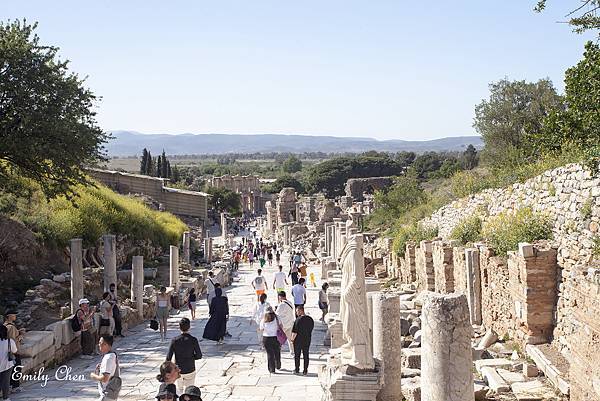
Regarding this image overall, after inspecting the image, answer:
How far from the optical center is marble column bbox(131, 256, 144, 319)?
1845cm

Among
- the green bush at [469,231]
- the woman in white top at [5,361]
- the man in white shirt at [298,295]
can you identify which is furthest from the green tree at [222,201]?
the woman in white top at [5,361]

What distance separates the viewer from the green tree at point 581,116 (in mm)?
12789

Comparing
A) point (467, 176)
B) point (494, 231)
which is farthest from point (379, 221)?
point (494, 231)

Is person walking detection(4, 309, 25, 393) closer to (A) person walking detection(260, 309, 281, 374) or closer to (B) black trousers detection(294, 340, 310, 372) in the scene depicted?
(A) person walking detection(260, 309, 281, 374)

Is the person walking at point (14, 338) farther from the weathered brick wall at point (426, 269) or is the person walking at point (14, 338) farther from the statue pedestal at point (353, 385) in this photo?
the weathered brick wall at point (426, 269)

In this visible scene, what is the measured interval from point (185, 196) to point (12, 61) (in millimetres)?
33232

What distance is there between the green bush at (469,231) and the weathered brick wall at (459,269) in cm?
67

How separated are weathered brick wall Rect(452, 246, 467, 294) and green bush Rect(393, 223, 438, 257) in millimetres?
5941

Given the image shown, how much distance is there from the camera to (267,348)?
11.8 m

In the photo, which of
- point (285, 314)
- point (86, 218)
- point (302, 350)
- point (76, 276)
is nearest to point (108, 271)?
point (76, 276)

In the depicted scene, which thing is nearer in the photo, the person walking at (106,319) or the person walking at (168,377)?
the person walking at (168,377)

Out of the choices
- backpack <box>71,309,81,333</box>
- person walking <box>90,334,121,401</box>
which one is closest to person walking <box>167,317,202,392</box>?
person walking <box>90,334,121,401</box>

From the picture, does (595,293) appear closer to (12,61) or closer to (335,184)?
(12,61)

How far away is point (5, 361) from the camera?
32.3ft
